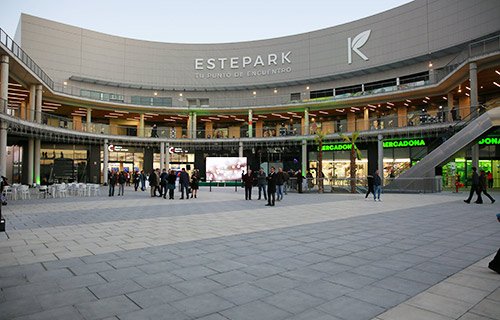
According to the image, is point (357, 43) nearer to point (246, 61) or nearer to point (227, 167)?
point (246, 61)

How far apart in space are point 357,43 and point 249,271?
1329 inches

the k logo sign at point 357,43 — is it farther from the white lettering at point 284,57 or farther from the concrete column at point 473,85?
the concrete column at point 473,85

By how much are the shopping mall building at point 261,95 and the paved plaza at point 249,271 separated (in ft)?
52.7

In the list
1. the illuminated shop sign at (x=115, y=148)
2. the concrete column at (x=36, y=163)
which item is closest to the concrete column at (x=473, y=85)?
the illuminated shop sign at (x=115, y=148)

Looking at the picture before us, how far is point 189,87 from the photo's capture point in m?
39.7

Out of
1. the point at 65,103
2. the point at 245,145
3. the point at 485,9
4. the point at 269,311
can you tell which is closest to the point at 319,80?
the point at 245,145

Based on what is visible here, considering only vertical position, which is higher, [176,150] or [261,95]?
[261,95]

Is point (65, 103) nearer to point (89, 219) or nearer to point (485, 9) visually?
point (89, 219)

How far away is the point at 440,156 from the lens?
19.8m

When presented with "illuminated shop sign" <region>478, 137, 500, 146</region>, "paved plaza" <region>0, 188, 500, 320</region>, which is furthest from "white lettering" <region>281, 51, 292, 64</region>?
"paved plaza" <region>0, 188, 500, 320</region>

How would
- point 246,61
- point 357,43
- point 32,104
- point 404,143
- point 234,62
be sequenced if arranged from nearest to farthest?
point 32,104 → point 404,143 → point 357,43 → point 246,61 → point 234,62

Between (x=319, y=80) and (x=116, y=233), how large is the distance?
3174 cm

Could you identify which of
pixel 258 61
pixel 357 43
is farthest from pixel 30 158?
pixel 357 43

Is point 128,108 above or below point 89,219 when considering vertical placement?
above
